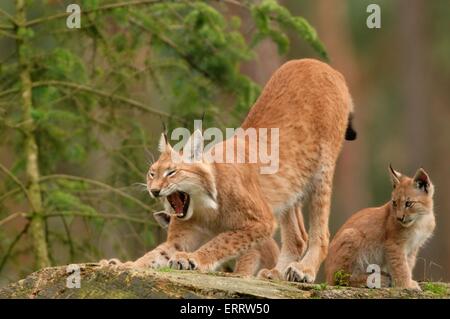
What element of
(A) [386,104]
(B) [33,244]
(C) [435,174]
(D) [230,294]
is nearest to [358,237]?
(D) [230,294]

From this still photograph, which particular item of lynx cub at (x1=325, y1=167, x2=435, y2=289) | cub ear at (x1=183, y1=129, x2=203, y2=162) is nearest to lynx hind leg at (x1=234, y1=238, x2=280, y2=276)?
lynx cub at (x1=325, y1=167, x2=435, y2=289)

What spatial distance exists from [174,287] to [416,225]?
2.75 metres

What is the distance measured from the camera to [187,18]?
38.7ft

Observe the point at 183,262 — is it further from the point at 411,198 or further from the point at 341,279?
the point at 411,198

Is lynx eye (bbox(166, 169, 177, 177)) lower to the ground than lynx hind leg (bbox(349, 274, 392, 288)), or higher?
higher

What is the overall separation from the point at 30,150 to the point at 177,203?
3.29 metres

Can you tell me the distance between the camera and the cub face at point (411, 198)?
8.54 metres

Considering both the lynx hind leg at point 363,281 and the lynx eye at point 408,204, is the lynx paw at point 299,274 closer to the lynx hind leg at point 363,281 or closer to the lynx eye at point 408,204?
the lynx hind leg at point 363,281

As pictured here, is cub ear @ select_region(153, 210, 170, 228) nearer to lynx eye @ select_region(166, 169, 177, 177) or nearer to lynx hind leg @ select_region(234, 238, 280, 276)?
lynx hind leg @ select_region(234, 238, 280, 276)

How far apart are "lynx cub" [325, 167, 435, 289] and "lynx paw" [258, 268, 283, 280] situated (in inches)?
15.0

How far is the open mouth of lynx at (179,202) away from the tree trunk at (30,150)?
2.81 meters

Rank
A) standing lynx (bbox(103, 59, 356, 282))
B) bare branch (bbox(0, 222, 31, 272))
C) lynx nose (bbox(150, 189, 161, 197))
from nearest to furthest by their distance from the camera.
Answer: lynx nose (bbox(150, 189, 161, 197)) < standing lynx (bbox(103, 59, 356, 282)) < bare branch (bbox(0, 222, 31, 272))

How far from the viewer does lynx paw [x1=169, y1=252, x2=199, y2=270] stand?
7809mm

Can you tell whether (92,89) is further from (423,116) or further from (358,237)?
(423,116)
